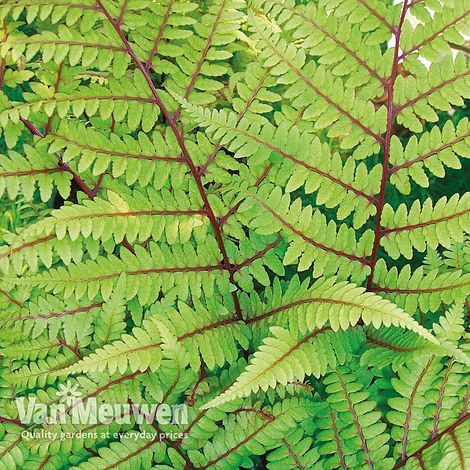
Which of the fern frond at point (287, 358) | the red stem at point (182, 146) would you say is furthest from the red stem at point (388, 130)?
the red stem at point (182, 146)

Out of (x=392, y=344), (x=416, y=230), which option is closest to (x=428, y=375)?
(x=392, y=344)

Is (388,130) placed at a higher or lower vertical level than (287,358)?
higher

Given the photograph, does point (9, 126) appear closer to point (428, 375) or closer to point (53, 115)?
point (53, 115)

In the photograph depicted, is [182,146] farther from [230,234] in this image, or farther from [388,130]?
[388,130]

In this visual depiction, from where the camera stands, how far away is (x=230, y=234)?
1.65 metres

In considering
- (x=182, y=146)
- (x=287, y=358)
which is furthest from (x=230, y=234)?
(x=287, y=358)

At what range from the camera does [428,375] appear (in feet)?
4.82

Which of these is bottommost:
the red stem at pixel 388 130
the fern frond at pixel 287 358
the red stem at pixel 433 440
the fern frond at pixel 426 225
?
the red stem at pixel 433 440

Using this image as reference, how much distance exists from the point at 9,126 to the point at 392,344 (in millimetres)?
1081

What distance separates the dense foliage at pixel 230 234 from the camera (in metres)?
1.43

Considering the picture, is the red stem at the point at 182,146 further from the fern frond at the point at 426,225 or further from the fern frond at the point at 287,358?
the fern frond at the point at 426,225

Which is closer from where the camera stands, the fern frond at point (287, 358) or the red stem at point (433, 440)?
the fern frond at point (287, 358)

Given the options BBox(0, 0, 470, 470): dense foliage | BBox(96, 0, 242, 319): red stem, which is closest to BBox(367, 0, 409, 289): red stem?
BBox(0, 0, 470, 470): dense foliage

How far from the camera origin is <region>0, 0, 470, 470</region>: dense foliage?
143 cm
